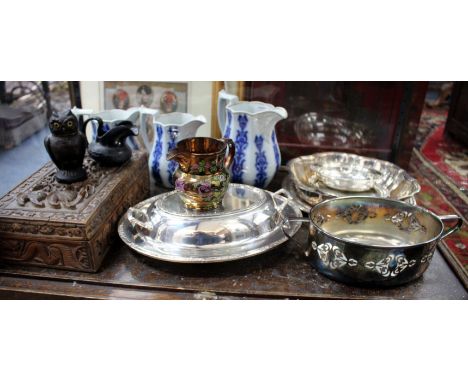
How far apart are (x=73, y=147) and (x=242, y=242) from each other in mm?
354

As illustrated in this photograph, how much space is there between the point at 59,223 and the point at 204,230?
0.23m

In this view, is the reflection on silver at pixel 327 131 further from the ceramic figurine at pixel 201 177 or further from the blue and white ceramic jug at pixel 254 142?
the ceramic figurine at pixel 201 177

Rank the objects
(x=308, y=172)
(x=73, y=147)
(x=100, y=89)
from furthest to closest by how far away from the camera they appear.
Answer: (x=100, y=89) < (x=308, y=172) < (x=73, y=147)

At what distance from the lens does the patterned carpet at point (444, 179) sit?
1.08 meters

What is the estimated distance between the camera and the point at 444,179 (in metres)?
1.60

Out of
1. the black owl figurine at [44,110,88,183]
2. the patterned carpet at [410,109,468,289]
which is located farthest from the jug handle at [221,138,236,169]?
the patterned carpet at [410,109,468,289]

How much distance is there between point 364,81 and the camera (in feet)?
3.96

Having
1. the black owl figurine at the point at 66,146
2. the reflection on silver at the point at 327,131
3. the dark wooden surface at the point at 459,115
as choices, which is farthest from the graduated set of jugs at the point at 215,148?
the dark wooden surface at the point at 459,115

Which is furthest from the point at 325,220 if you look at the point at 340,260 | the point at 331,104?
the point at 331,104

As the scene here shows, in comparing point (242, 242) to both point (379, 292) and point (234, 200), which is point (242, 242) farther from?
point (379, 292)

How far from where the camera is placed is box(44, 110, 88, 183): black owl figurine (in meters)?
0.75

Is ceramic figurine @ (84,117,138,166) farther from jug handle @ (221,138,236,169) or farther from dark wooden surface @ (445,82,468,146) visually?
dark wooden surface @ (445,82,468,146)

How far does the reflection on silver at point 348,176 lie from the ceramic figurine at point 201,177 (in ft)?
0.67

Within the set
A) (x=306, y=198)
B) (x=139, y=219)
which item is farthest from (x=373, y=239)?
(x=139, y=219)
